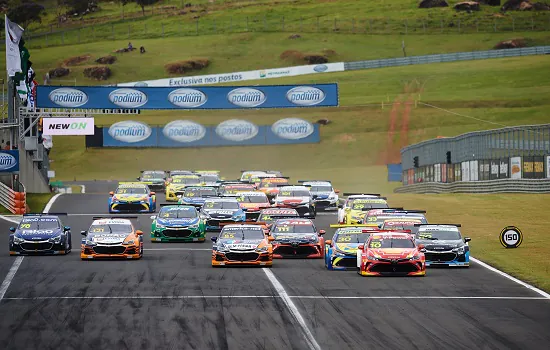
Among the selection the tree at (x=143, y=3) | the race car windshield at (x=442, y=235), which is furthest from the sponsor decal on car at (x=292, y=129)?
the tree at (x=143, y=3)

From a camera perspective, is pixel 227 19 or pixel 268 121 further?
pixel 227 19

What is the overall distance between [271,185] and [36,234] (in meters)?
26.3

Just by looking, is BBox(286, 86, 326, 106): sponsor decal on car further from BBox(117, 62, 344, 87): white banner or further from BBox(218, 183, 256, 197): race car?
BBox(117, 62, 344, 87): white banner

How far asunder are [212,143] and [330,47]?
57217 millimetres

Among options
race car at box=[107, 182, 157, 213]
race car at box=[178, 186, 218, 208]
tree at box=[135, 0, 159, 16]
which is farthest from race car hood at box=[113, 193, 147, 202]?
tree at box=[135, 0, 159, 16]

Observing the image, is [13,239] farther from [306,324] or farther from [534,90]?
[534,90]

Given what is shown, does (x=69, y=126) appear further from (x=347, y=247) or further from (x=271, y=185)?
(x=347, y=247)

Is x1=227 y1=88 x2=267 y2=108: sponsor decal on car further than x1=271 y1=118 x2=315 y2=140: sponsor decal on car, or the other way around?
x1=271 y1=118 x2=315 y2=140: sponsor decal on car

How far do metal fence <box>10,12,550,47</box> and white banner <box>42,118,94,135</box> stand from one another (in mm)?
86624

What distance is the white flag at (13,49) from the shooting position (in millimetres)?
60031

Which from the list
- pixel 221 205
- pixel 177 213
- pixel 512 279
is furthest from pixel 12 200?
pixel 512 279

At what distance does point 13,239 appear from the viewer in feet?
116

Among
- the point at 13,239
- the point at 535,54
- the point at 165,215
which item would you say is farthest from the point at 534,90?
the point at 13,239

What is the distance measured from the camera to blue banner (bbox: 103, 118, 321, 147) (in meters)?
87.6
